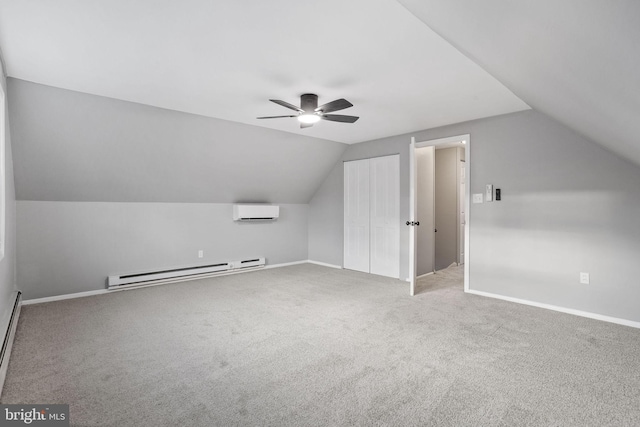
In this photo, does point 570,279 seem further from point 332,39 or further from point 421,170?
point 332,39

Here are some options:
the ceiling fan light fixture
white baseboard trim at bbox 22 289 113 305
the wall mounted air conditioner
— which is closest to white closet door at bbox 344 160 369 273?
the wall mounted air conditioner

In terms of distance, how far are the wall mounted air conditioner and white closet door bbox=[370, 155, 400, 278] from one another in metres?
1.95

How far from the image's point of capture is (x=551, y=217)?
387cm

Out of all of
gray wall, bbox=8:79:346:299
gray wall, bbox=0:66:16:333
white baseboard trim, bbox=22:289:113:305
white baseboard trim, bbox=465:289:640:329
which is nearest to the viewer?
gray wall, bbox=0:66:16:333

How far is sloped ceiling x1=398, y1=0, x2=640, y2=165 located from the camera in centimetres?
95

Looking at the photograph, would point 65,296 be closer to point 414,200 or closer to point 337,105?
point 337,105

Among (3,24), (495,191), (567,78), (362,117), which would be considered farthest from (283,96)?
(495,191)

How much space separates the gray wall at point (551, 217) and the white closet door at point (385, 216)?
1.11 m

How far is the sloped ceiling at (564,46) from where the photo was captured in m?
0.95

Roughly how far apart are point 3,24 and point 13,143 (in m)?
2.02

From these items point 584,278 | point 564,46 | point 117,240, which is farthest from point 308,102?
point 584,278

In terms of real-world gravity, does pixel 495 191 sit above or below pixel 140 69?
below

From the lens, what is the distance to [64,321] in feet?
11.3

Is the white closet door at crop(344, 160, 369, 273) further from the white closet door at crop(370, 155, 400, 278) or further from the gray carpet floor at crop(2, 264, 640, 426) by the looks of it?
the gray carpet floor at crop(2, 264, 640, 426)
